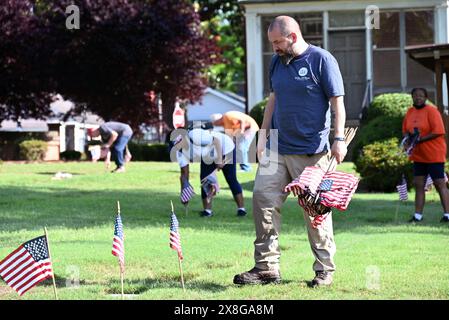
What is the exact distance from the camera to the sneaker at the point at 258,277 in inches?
313

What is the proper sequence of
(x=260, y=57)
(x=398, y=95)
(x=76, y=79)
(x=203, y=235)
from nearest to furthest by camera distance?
(x=203, y=235)
(x=398, y=95)
(x=260, y=57)
(x=76, y=79)

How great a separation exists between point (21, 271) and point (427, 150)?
7504 millimetres

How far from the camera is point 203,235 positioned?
11.6 metres

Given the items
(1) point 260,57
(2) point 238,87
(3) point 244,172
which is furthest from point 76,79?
(2) point 238,87

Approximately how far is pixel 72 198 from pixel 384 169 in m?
6.34

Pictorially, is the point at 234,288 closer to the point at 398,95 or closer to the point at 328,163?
the point at 328,163

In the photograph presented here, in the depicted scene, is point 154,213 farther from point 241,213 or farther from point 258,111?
point 258,111

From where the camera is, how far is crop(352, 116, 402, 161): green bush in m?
20.2

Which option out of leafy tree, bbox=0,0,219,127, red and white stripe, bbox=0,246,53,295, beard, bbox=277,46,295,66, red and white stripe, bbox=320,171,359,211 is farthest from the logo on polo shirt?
leafy tree, bbox=0,0,219,127

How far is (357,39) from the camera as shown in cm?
3031

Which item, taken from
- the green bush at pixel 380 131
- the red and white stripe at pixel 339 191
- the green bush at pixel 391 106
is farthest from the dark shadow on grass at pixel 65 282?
the green bush at pixel 391 106

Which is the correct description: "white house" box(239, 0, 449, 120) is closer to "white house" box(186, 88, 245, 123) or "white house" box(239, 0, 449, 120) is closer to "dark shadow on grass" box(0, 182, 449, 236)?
"dark shadow on grass" box(0, 182, 449, 236)

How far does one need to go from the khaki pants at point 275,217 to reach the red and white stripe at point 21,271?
1.89m

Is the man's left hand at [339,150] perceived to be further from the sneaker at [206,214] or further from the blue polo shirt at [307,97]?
the sneaker at [206,214]
